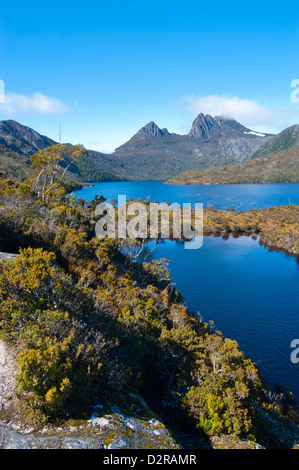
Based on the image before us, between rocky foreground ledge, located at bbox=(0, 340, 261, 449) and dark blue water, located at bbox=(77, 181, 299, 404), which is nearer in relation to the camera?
rocky foreground ledge, located at bbox=(0, 340, 261, 449)

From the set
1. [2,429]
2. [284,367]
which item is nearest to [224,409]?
[2,429]

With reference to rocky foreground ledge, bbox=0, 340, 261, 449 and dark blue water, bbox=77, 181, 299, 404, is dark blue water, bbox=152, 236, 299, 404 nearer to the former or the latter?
dark blue water, bbox=77, 181, 299, 404

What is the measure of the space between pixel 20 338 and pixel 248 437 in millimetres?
8298

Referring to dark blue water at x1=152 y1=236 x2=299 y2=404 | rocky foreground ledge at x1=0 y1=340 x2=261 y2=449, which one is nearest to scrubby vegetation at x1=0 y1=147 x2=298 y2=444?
rocky foreground ledge at x1=0 y1=340 x2=261 y2=449

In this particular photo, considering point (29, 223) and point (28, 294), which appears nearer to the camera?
point (28, 294)

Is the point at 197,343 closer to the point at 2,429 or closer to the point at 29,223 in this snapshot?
the point at 2,429

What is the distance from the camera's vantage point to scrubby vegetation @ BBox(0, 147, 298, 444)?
5926mm

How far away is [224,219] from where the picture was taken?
82312 mm

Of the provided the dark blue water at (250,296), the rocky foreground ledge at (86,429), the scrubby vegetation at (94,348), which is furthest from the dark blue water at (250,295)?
the rocky foreground ledge at (86,429)

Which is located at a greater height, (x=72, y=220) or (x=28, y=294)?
(x=72, y=220)

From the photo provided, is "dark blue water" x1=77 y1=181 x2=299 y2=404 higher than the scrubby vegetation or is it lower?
lower

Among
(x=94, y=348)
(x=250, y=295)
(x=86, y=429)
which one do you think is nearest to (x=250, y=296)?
(x=250, y=295)

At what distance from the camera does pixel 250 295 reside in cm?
3550

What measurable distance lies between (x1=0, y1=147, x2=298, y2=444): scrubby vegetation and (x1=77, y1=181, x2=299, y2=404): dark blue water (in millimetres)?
8470
